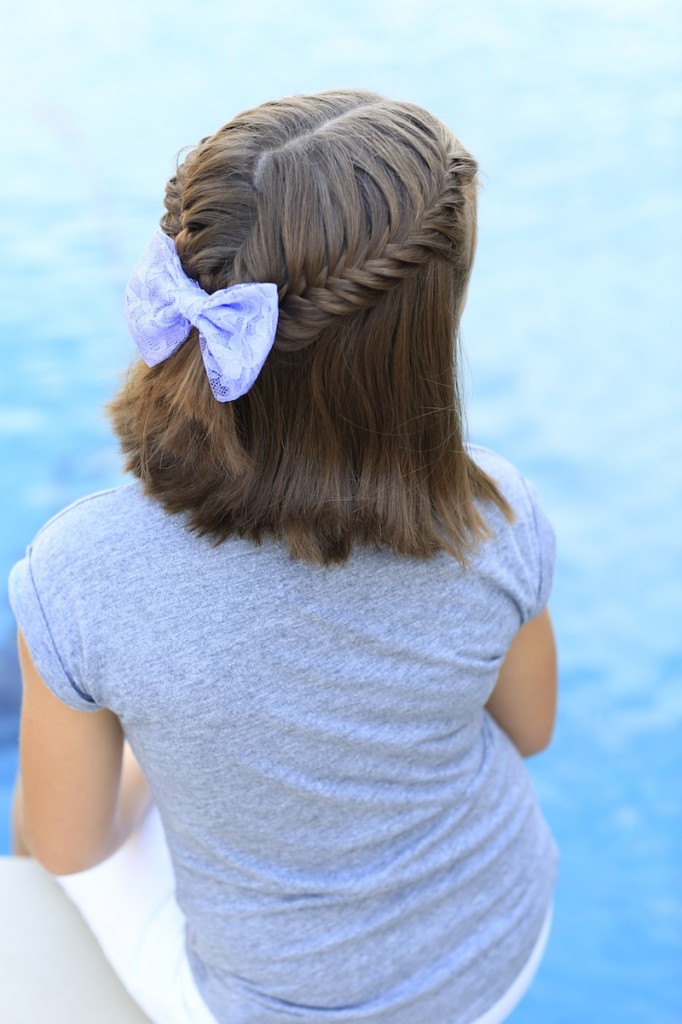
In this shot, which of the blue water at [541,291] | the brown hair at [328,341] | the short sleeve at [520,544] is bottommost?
the blue water at [541,291]

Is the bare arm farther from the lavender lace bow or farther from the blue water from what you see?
the blue water

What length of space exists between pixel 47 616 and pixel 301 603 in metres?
0.20

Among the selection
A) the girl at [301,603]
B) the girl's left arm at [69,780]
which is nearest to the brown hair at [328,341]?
the girl at [301,603]

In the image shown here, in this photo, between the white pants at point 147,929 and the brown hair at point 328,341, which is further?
the white pants at point 147,929

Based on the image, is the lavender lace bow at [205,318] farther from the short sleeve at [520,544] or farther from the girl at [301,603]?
the short sleeve at [520,544]

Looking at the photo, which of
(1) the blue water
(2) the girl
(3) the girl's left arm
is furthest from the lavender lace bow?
(1) the blue water

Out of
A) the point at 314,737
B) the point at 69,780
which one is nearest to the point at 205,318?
the point at 314,737

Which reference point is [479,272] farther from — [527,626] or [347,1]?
[527,626]

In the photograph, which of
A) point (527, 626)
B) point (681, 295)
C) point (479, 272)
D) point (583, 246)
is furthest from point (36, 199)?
point (527, 626)

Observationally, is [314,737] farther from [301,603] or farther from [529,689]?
[529,689]

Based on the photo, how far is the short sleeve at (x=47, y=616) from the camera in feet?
2.59

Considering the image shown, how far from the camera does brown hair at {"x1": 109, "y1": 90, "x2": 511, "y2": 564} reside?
0.70 m

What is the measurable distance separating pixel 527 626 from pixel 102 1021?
1.88 ft

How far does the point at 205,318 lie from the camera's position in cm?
71
